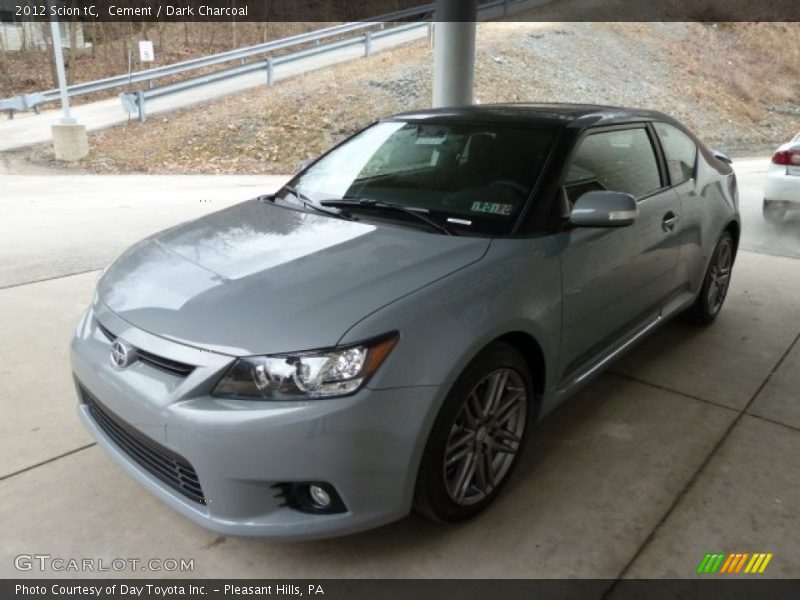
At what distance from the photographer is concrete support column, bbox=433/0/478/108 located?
22.0 feet

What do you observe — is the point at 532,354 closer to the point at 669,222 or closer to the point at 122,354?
the point at 669,222

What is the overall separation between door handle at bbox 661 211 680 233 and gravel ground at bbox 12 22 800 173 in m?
10.2

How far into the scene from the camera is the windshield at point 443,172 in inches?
116

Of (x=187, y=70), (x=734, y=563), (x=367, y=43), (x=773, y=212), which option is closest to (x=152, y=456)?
(x=734, y=563)

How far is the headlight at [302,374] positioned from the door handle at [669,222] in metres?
2.24

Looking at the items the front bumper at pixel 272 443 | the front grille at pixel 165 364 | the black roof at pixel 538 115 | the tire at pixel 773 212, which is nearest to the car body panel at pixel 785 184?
the tire at pixel 773 212

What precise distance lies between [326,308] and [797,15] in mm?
36853

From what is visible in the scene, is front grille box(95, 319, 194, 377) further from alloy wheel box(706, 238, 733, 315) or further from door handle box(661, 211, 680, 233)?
alloy wheel box(706, 238, 733, 315)

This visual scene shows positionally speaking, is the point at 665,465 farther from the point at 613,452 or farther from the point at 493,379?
the point at 493,379

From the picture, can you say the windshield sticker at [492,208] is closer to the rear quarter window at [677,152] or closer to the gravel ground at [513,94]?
the rear quarter window at [677,152]

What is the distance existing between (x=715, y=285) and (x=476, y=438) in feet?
9.45

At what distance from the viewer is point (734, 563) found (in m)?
2.45

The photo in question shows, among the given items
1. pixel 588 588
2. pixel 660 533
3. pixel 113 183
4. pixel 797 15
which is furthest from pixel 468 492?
pixel 797 15

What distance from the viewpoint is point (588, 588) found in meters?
2.33
